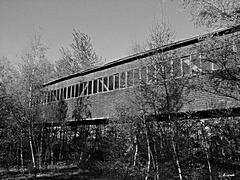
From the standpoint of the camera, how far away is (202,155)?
10.5m

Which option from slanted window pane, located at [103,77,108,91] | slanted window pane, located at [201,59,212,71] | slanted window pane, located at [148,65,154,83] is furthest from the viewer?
slanted window pane, located at [103,77,108,91]

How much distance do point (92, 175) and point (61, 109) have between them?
8.10 meters

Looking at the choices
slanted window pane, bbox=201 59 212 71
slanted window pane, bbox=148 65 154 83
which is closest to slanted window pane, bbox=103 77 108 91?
slanted window pane, bbox=148 65 154 83

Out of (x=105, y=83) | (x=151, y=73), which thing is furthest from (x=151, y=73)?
(x=105, y=83)

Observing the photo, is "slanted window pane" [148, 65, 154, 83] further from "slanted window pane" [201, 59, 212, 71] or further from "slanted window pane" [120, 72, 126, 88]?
"slanted window pane" [120, 72, 126, 88]

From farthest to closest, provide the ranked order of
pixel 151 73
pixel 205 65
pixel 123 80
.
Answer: pixel 123 80 → pixel 205 65 → pixel 151 73

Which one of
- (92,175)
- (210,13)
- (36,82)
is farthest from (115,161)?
(210,13)

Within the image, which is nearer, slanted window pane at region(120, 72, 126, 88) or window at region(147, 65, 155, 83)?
window at region(147, 65, 155, 83)

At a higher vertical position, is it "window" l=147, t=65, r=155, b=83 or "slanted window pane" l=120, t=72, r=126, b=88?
"slanted window pane" l=120, t=72, r=126, b=88

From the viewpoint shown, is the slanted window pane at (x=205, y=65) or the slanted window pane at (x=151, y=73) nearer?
the slanted window pane at (x=205, y=65)

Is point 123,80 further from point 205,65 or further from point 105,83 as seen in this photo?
point 205,65

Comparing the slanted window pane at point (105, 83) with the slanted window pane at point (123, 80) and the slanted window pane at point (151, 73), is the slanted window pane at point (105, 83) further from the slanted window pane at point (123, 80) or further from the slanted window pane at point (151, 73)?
the slanted window pane at point (151, 73)

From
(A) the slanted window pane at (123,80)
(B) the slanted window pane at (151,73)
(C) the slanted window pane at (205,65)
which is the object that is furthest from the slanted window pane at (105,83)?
(C) the slanted window pane at (205,65)

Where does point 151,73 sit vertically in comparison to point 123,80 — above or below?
below
